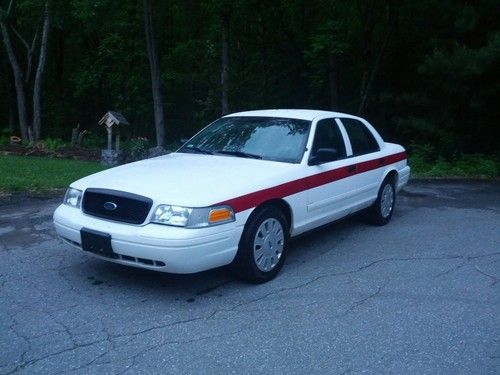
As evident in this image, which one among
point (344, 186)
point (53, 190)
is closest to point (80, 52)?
point (53, 190)

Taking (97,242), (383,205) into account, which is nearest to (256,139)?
(97,242)

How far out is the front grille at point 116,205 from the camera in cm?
487

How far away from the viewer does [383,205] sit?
7.80 metres

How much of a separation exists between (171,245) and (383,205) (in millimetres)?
3968

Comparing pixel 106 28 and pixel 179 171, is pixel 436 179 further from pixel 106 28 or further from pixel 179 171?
pixel 106 28

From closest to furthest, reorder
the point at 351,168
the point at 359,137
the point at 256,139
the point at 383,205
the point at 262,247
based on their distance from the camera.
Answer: the point at 262,247 → the point at 256,139 → the point at 351,168 → the point at 359,137 → the point at 383,205

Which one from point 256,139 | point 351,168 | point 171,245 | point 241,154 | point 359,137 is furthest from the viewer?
point 359,137

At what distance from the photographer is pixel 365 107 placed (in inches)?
884

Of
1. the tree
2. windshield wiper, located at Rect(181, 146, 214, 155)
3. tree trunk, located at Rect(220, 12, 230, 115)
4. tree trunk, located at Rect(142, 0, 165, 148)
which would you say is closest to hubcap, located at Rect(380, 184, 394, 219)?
windshield wiper, located at Rect(181, 146, 214, 155)

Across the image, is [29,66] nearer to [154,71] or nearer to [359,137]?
[154,71]

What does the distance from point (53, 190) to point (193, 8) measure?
57.6 feet

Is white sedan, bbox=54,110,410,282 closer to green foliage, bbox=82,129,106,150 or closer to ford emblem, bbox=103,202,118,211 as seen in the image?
ford emblem, bbox=103,202,118,211

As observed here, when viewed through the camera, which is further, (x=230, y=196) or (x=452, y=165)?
(x=452, y=165)

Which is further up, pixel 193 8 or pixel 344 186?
pixel 193 8
